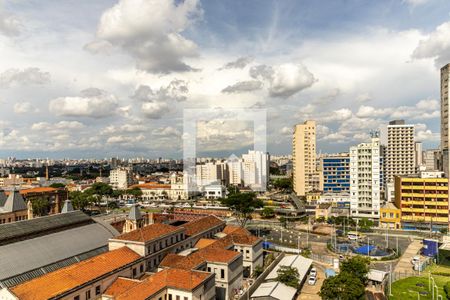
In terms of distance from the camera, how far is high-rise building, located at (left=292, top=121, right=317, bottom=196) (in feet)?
455

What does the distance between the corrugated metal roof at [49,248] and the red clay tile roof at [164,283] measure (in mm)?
9296

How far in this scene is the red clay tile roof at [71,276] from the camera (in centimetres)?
2962

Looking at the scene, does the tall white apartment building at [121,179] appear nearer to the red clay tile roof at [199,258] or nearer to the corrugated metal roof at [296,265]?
the corrugated metal roof at [296,265]

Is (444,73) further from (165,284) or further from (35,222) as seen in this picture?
(35,222)

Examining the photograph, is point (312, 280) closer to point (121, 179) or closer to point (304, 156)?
point (304, 156)

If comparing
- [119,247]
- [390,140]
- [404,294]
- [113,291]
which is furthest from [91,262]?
[390,140]

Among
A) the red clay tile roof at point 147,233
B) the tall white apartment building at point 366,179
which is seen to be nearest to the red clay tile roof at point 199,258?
the red clay tile roof at point 147,233

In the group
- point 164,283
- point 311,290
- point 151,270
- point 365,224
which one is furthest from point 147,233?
point 365,224

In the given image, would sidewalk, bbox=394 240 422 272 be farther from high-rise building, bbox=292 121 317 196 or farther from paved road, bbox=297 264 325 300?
high-rise building, bbox=292 121 317 196

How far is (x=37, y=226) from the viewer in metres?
43.3

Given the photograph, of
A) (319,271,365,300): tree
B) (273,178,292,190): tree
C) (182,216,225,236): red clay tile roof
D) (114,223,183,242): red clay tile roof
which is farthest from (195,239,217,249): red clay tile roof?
(273,178,292,190): tree

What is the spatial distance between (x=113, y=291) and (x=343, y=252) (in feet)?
145

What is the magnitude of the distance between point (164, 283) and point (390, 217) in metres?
67.6

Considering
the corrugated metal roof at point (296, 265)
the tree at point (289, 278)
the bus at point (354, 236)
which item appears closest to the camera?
the tree at point (289, 278)
